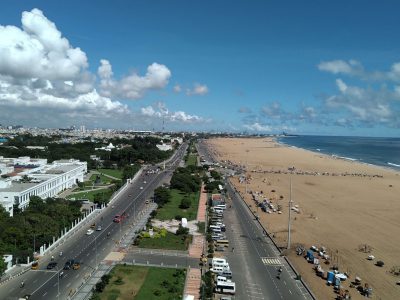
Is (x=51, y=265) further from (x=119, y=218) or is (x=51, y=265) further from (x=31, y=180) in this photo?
(x=31, y=180)

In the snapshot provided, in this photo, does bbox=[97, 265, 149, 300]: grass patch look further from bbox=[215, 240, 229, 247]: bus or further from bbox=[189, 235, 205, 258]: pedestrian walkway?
bbox=[215, 240, 229, 247]: bus

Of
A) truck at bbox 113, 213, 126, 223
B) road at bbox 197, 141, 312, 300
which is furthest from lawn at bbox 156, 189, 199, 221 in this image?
road at bbox 197, 141, 312, 300

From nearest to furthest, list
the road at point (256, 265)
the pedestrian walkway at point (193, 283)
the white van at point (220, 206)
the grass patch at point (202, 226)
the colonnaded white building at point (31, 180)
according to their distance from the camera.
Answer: the pedestrian walkway at point (193, 283), the road at point (256, 265), the grass patch at point (202, 226), the colonnaded white building at point (31, 180), the white van at point (220, 206)

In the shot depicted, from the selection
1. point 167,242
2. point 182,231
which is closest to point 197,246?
point 167,242

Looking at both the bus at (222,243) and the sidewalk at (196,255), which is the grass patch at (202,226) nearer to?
the sidewalk at (196,255)

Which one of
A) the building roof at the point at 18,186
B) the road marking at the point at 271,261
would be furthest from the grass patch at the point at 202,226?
the building roof at the point at 18,186
